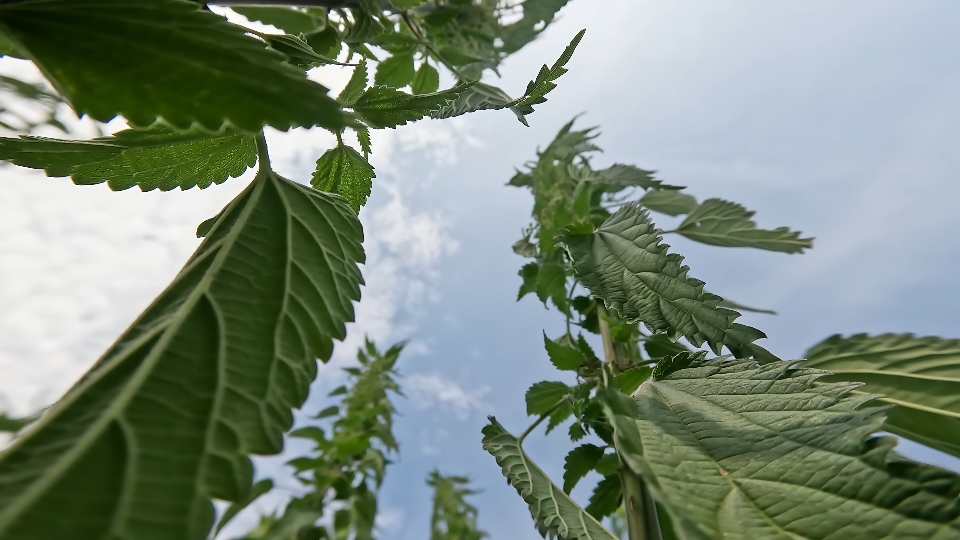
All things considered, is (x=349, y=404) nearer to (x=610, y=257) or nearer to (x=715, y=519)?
(x=610, y=257)

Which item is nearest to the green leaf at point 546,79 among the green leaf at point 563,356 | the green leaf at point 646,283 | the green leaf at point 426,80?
the green leaf at point 646,283

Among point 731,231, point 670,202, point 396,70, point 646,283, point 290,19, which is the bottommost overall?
point 646,283

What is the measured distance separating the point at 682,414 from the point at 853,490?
132 mm

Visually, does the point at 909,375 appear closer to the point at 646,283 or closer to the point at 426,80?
the point at 646,283

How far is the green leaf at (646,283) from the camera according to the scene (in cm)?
48

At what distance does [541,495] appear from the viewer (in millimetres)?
507

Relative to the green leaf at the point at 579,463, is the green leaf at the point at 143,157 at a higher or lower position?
higher

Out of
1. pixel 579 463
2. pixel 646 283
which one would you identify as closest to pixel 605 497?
pixel 579 463

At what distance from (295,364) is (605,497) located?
45 centimetres

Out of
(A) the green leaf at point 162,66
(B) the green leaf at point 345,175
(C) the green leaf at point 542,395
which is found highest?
(B) the green leaf at point 345,175

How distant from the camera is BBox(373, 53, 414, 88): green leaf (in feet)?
3.57

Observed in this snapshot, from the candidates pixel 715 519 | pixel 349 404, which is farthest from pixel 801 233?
pixel 349 404

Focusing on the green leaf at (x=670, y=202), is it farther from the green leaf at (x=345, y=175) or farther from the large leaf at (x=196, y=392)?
the large leaf at (x=196, y=392)

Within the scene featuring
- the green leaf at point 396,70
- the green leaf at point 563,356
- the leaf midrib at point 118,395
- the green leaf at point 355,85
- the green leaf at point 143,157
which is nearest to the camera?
the leaf midrib at point 118,395
